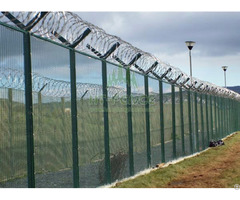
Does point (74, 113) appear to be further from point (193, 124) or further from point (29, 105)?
point (193, 124)

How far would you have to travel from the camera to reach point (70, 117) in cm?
612

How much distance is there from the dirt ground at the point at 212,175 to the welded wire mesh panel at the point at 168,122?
81cm

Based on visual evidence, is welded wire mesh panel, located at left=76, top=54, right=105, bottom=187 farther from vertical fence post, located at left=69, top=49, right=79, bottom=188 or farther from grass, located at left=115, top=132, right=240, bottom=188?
grass, located at left=115, top=132, right=240, bottom=188

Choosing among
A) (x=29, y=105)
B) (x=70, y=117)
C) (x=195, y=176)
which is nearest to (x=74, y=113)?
(x=70, y=117)

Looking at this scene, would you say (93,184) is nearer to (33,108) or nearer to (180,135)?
(33,108)

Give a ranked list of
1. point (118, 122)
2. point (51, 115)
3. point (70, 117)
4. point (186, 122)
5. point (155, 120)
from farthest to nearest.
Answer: point (186, 122) → point (155, 120) → point (118, 122) → point (70, 117) → point (51, 115)

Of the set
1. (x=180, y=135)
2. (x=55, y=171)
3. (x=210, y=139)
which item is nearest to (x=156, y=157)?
(x=180, y=135)

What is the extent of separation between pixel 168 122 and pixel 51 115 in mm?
5764

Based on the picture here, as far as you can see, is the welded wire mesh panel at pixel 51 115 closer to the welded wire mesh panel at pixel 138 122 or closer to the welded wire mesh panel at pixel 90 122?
the welded wire mesh panel at pixel 90 122

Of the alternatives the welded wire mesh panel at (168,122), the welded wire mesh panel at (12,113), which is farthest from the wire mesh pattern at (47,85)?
the welded wire mesh panel at (168,122)

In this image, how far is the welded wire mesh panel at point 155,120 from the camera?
31.6 ft

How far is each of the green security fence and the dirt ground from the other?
35.1 inches

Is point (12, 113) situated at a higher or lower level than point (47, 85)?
lower

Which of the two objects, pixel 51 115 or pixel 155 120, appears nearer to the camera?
pixel 51 115
